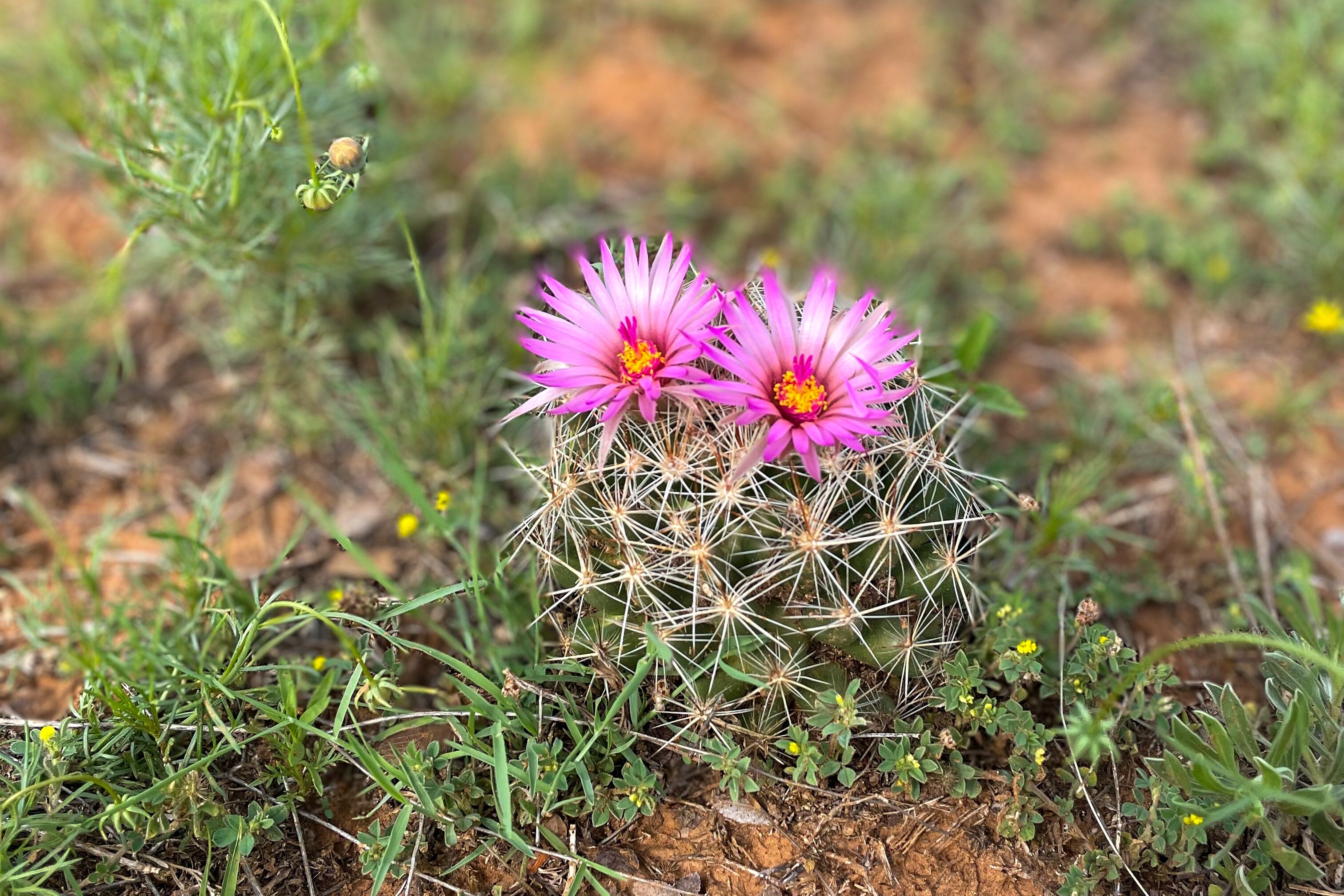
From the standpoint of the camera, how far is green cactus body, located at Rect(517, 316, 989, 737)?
2.09 m

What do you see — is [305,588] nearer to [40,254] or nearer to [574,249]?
[574,249]

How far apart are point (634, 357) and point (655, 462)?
9.1 inches

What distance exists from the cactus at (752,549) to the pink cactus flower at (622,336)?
31 millimetres

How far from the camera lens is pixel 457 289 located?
328cm

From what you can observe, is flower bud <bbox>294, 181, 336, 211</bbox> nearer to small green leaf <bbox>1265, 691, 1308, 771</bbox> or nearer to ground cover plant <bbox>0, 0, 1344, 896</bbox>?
ground cover plant <bbox>0, 0, 1344, 896</bbox>

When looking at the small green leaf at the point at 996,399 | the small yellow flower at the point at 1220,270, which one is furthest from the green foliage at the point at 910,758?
the small yellow flower at the point at 1220,270

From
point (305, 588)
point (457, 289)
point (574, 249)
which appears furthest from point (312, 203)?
point (574, 249)

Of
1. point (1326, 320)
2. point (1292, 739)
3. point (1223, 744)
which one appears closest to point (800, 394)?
point (1223, 744)

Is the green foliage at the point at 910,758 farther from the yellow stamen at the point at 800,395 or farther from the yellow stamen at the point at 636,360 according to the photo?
the yellow stamen at the point at 636,360

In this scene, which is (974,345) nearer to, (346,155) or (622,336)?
(622,336)

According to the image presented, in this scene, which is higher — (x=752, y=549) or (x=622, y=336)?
(x=622, y=336)

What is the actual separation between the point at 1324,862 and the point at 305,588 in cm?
274

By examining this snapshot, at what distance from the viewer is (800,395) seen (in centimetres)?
208

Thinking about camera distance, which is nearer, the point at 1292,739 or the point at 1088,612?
the point at 1292,739
